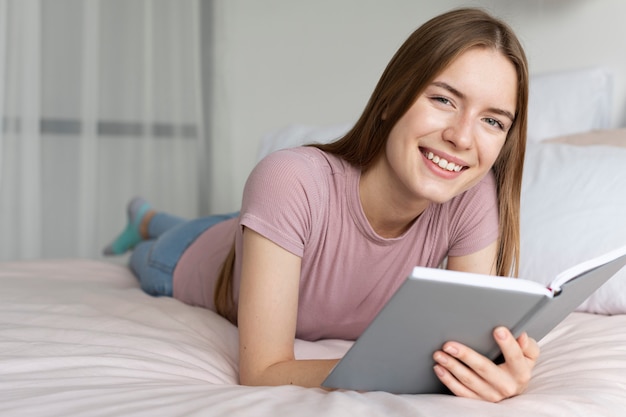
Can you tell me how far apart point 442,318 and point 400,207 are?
45cm

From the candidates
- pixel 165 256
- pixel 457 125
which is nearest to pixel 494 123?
pixel 457 125

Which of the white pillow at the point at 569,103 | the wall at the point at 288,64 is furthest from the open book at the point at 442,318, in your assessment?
the wall at the point at 288,64

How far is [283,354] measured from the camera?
3.82 feet

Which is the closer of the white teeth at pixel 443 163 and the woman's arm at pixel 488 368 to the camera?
the woman's arm at pixel 488 368

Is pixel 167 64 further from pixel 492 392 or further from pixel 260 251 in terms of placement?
pixel 492 392

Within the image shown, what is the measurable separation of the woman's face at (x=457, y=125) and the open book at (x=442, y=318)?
27 centimetres

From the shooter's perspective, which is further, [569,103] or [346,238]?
[569,103]

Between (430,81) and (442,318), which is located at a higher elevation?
(430,81)

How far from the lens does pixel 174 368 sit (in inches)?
45.7

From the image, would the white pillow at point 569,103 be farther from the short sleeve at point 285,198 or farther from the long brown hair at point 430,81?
the short sleeve at point 285,198

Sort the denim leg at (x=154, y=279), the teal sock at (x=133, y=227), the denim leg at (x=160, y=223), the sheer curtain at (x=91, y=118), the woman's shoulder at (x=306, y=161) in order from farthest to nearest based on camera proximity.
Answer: the sheer curtain at (x=91, y=118), the teal sock at (x=133, y=227), the denim leg at (x=160, y=223), the denim leg at (x=154, y=279), the woman's shoulder at (x=306, y=161)

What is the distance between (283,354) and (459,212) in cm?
45

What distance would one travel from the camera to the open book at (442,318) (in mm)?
837

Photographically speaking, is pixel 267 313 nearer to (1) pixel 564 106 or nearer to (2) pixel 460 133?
(2) pixel 460 133
